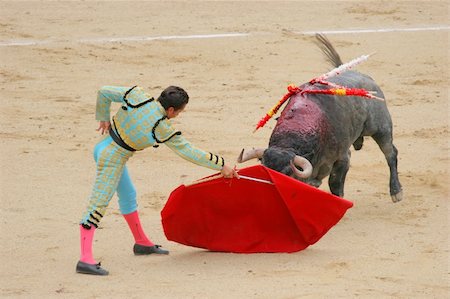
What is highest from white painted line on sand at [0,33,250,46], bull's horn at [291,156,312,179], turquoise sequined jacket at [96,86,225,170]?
turquoise sequined jacket at [96,86,225,170]

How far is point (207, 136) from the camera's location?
10.9m

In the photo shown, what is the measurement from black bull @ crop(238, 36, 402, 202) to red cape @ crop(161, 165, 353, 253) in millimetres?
413

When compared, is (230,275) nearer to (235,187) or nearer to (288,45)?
(235,187)

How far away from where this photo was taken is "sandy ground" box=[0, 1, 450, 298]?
729 cm

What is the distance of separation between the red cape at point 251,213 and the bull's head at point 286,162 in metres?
0.39

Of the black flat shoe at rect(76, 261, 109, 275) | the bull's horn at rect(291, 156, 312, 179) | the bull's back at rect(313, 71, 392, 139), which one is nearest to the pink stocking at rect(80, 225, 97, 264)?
the black flat shoe at rect(76, 261, 109, 275)

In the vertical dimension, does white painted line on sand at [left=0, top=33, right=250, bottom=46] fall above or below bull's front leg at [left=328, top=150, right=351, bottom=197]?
below

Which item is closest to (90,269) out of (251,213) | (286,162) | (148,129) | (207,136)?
(148,129)

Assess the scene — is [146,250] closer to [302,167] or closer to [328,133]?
[302,167]

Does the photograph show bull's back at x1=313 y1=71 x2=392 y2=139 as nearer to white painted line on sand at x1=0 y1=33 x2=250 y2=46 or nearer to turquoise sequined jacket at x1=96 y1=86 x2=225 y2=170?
turquoise sequined jacket at x1=96 y1=86 x2=225 y2=170

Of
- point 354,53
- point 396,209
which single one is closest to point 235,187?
point 396,209

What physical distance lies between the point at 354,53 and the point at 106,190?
6.93 meters

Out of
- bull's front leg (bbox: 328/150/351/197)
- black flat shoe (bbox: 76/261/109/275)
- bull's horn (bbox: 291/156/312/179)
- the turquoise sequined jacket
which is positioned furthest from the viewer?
bull's front leg (bbox: 328/150/351/197)

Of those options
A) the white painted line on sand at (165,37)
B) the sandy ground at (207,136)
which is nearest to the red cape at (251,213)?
the sandy ground at (207,136)
